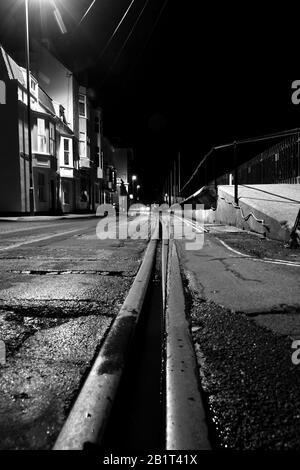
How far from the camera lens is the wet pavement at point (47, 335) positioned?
1106 mm

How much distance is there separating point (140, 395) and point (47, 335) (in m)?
0.82

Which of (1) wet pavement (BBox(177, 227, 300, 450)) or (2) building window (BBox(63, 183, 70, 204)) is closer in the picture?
(1) wet pavement (BBox(177, 227, 300, 450))

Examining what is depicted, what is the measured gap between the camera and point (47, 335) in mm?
1874

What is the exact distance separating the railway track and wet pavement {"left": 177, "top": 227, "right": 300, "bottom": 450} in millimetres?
75

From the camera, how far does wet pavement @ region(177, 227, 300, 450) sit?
3.52 ft

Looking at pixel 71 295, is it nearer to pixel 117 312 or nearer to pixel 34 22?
pixel 117 312

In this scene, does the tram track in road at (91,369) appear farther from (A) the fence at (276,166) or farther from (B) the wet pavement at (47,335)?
(A) the fence at (276,166)

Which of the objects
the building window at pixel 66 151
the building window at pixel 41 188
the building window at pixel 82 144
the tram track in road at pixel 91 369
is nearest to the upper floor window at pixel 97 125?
the building window at pixel 82 144

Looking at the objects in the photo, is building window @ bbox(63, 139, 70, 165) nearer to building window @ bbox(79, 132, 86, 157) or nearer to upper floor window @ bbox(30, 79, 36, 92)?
building window @ bbox(79, 132, 86, 157)

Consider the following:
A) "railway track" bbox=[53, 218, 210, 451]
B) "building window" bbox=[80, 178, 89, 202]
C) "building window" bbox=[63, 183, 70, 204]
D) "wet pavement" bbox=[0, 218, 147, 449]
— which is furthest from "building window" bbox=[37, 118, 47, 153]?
"railway track" bbox=[53, 218, 210, 451]

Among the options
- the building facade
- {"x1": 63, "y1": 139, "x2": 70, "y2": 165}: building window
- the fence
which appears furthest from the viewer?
{"x1": 63, "y1": 139, "x2": 70, "y2": 165}: building window

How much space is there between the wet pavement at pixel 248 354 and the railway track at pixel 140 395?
75 millimetres

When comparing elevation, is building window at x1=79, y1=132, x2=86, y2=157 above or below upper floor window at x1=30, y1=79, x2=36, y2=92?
below

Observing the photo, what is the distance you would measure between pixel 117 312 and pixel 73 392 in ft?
3.45
